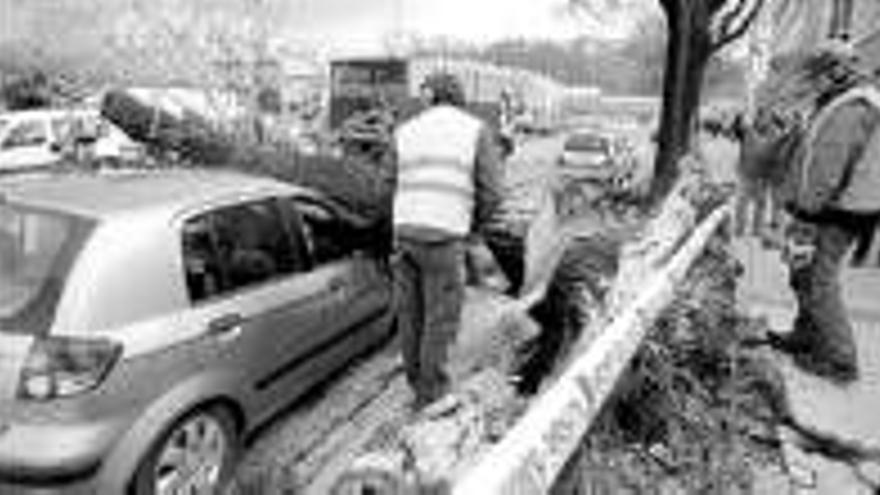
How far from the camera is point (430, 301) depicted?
4738 mm

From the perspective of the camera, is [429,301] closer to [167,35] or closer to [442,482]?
[442,482]

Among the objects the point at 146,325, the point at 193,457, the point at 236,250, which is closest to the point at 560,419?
the point at 146,325

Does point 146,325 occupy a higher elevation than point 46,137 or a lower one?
lower

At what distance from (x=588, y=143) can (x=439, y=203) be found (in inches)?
815

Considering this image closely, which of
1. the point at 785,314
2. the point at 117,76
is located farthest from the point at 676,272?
the point at 117,76

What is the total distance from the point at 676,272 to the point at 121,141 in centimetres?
1608

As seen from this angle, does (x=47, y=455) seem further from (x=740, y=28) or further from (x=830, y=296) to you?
(x=740, y=28)

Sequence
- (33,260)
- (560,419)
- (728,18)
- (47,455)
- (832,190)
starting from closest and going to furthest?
(560,419)
(47,455)
(33,260)
(832,190)
(728,18)

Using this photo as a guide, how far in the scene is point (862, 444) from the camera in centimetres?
371

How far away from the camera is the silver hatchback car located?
3293 mm

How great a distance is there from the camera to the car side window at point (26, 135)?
54.5ft

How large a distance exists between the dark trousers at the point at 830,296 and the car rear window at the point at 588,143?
1993cm

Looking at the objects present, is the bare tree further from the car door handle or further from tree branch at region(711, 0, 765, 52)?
the car door handle

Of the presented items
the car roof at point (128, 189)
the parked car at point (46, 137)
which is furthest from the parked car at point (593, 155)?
the car roof at point (128, 189)
